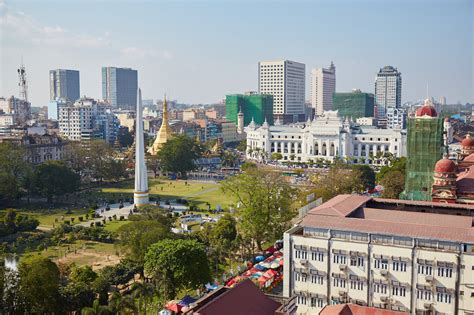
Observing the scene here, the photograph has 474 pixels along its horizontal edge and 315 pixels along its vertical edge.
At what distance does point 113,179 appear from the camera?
69.8 metres

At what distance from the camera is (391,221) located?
1042 inches

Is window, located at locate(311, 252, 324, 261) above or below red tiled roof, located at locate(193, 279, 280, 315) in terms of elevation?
above

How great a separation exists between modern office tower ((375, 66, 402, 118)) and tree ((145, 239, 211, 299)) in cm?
16498

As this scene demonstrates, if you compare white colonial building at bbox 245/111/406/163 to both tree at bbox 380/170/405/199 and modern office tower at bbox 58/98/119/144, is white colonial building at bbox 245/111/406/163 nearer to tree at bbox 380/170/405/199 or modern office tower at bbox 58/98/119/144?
tree at bbox 380/170/405/199

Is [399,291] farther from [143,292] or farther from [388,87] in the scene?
[388,87]

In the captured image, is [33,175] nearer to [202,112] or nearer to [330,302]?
[330,302]

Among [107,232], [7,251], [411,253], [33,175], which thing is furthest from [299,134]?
[411,253]

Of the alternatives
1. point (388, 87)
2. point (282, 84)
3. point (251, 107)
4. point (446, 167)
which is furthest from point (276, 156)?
point (388, 87)

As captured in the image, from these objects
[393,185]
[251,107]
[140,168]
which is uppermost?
[251,107]

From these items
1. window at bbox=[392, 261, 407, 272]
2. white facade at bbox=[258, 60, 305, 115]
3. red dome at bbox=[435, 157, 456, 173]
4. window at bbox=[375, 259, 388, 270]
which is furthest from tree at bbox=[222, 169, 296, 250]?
white facade at bbox=[258, 60, 305, 115]

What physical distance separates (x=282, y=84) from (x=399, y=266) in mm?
141357

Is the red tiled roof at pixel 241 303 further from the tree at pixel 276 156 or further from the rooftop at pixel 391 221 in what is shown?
the tree at pixel 276 156

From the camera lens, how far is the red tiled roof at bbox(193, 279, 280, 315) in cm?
1981

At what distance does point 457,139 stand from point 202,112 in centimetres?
10151
